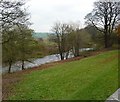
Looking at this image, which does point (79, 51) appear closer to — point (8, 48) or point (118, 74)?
point (8, 48)

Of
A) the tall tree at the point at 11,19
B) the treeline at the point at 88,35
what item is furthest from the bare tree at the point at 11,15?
the treeline at the point at 88,35

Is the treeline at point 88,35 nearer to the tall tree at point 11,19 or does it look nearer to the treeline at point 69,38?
the treeline at point 69,38

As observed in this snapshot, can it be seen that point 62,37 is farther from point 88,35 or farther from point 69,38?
point 88,35

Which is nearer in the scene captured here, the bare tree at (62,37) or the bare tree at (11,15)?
the bare tree at (11,15)

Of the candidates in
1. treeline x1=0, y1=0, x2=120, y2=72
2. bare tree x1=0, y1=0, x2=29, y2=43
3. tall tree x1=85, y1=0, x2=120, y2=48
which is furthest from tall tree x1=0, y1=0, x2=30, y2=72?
tall tree x1=85, y1=0, x2=120, y2=48

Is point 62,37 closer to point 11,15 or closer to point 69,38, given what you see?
point 69,38

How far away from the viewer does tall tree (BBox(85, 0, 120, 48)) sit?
41.9 metres

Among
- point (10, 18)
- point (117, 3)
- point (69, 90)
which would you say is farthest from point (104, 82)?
point (117, 3)

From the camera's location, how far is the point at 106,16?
141ft

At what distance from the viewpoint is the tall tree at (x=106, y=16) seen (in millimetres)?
41938

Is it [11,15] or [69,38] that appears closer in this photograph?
[11,15]

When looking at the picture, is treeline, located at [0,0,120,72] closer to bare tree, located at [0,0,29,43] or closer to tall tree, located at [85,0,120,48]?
tall tree, located at [85,0,120,48]

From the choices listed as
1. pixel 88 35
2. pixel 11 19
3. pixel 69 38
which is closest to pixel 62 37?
pixel 69 38

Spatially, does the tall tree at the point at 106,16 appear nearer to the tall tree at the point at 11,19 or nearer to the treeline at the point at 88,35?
the treeline at the point at 88,35
